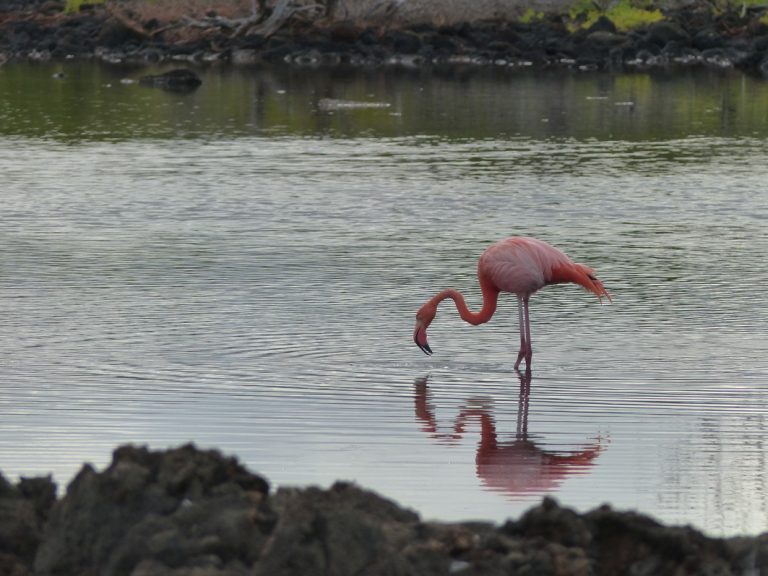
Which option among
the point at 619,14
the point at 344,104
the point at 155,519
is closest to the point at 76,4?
the point at 619,14

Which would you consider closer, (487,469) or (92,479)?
(92,479)

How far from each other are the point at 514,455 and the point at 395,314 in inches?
184

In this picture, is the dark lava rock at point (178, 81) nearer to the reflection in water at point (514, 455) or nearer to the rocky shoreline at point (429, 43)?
the rocky shoreline at point (429, 43)

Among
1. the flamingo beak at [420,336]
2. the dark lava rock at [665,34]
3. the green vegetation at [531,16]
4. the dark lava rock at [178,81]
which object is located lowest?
the dark lava rock at [178,81]

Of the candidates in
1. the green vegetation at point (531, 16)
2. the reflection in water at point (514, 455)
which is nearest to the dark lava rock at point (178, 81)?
the green vegetation at point (531, 16)

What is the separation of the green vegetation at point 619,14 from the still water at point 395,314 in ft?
92.2

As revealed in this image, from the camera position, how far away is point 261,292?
16219 millimetres

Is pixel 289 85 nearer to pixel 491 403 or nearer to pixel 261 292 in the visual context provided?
pixel 261 292

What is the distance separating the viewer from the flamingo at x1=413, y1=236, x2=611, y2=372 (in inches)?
523

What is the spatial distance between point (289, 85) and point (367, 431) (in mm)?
35812

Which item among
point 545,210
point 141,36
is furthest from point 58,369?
point 141,36

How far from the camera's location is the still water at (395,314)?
34.4ft

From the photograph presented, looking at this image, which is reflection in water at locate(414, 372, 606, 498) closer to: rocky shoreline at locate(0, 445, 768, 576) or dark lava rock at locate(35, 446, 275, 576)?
rocky shoreline at locate(0, 445, 768, 576)

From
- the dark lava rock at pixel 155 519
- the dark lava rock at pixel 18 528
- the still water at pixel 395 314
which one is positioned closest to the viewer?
the dark lava rock at pixel 155 519
